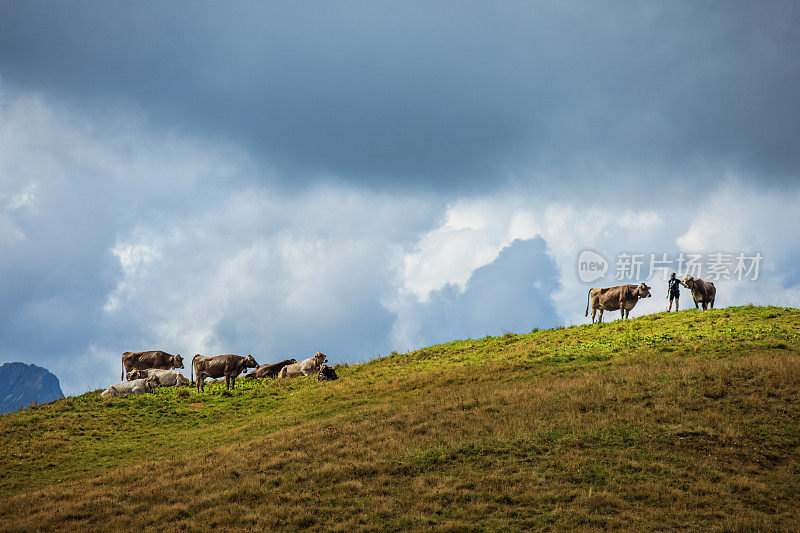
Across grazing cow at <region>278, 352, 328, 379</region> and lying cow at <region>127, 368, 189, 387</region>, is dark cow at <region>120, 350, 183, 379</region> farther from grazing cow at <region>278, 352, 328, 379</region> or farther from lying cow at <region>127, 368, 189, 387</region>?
grazing cow at <region>278, 352, 328, 379</region>

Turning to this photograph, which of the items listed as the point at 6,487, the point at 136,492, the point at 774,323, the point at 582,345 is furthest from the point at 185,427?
the point at 774,323

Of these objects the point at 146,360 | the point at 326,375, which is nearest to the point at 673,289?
the point at 326,375

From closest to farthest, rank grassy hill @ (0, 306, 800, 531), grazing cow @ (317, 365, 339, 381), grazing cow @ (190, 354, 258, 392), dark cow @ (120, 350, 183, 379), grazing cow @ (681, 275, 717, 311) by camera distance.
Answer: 1. grassy hill @ (0, 306, 800, 531)
2. grazing cow @ (317, 365, 339, 381)
3. grazing cow @ (190, 354, 258, 392)
4. grazing cow @ (681, 275, 717, 311)
5. dark cow @ (120, 350, 183, 379)

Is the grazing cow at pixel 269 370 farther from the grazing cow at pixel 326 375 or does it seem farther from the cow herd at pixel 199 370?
the grazing cow at pixel 326 375

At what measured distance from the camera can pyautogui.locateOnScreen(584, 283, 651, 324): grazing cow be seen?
4522cm

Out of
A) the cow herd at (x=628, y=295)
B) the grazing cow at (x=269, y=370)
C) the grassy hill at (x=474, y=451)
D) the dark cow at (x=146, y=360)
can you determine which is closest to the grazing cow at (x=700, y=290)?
the cow herd at (x=628, y=295)

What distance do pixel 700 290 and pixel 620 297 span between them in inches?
238

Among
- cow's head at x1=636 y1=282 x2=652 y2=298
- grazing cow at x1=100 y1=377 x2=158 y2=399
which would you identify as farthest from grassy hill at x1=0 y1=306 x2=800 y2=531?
cow's head at x1=636 y1=282 x2=652 y2=298

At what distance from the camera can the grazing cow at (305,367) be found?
141ft

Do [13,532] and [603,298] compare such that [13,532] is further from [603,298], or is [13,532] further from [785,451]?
[603,298]

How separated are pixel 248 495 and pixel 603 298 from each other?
3795 cm

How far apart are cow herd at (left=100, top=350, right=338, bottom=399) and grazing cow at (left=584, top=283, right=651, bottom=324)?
24.3m

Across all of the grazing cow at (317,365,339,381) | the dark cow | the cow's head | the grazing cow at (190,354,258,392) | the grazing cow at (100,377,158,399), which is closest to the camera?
the grazing cow at (100,377,158,399)

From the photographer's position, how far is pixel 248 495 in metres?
16.0
